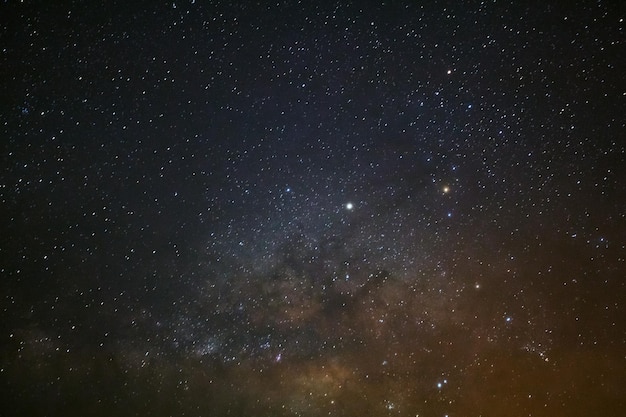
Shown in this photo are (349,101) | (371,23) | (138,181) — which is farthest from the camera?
(138,181)

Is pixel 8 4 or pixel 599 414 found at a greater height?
pixel 8 4

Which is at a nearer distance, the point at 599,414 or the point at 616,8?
the point at 616,8

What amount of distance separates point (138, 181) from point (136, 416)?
426cm

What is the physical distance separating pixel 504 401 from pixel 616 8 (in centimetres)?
529

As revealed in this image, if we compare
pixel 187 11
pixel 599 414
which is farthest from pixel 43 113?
pixel 599 414

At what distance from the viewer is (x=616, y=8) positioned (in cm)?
351

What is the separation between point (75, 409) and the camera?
6355 mm

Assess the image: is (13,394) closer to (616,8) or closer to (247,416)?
(247,416)

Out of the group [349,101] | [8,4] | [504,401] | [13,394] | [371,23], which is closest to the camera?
[8,4]

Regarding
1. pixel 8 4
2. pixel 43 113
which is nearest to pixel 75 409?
pixel 43 113

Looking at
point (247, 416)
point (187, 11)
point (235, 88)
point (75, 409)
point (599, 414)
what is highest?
point (187, 11)

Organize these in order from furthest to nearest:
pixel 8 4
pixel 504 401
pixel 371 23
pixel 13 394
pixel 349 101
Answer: pixel 13 394, pixel 504 401, pixel 349 101, pixel 371 23, pixel 8 4

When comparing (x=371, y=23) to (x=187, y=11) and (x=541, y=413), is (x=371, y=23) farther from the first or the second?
(x=541, y=413)

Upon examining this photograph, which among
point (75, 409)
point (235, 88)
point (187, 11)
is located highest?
point (187, 11)
